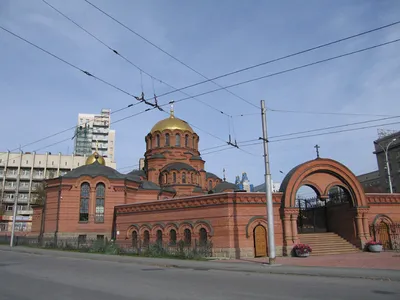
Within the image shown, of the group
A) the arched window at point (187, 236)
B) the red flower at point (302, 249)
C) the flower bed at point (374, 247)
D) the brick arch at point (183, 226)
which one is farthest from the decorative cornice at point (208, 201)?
the flower bed at point (374, 247)

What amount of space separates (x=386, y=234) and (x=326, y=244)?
573cm

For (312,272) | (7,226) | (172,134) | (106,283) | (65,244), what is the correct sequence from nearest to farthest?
(106,283) → (312,272) → (65,244) → (172,134) → (7,226)

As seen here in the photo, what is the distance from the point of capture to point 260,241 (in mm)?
22031

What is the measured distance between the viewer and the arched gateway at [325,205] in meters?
22.9

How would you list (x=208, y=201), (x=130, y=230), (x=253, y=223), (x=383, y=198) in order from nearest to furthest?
(x=253, y=223) < (x=208, y=201) < (x=383, y=198) < (x=130, y=230)

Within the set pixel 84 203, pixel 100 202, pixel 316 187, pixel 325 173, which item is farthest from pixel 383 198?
pixel 84 203

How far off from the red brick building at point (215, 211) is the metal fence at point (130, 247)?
572 millimetres

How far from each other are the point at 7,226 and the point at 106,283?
2448 inches

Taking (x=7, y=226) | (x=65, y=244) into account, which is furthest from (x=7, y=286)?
(x=7, y=226)

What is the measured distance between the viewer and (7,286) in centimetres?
973

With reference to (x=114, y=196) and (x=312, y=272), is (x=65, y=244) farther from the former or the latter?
(x=312, y=272)

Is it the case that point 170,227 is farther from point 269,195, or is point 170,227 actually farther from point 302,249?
point 269,195

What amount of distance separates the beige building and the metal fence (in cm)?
4204

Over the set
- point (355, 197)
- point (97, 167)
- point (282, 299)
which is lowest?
point (282, 299)
